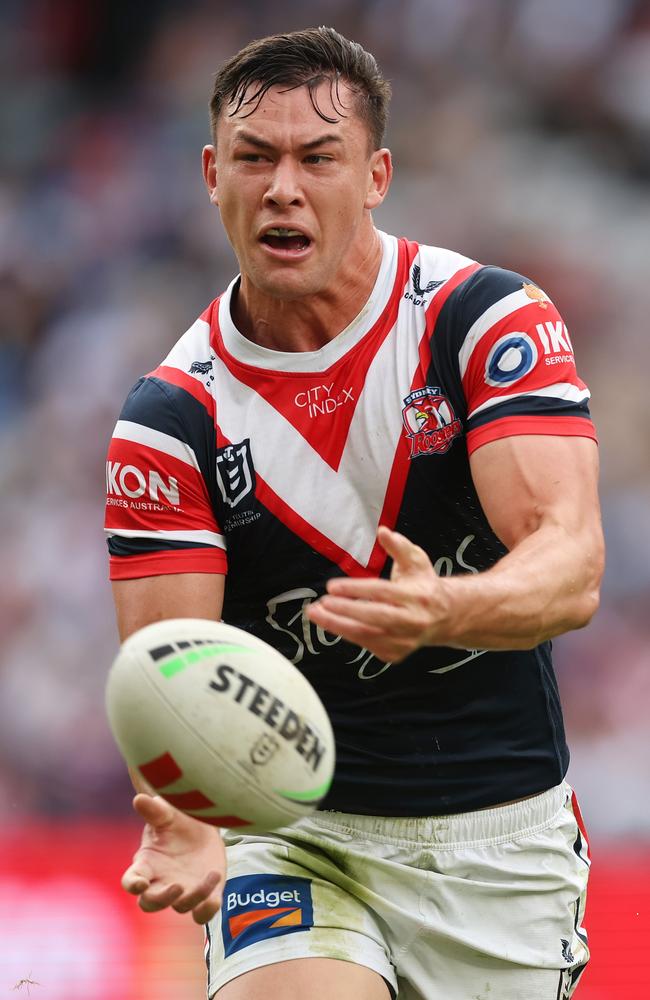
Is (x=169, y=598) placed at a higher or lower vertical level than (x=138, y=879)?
higher

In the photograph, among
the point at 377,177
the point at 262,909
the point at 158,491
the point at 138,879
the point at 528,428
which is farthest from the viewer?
the point at 377,177

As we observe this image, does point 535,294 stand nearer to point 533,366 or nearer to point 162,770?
point 533,366

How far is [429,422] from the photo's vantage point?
3617mm

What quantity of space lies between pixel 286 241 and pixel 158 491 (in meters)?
0.73

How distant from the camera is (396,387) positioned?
3.68 metres

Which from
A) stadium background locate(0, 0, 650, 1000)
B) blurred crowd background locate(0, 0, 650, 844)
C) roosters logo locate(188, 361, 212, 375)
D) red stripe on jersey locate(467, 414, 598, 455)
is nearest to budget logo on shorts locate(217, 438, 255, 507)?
roosters logo locate(188, 361, 212, 375)

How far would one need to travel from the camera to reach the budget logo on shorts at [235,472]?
12.1ft

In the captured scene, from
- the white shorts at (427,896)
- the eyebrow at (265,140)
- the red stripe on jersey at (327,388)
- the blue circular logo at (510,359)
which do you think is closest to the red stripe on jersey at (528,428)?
the blue circular logo at (510,359)

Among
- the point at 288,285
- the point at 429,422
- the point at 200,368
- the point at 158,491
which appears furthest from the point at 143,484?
the point at 429,422

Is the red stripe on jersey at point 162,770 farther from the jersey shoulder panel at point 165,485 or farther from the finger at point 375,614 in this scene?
the jersey shoulder panel at point 165,485

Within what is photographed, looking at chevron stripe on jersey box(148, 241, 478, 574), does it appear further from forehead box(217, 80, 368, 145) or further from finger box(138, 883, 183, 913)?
finger box(138, 883, 183, 913)

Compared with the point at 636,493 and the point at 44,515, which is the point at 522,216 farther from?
the point at 44,515

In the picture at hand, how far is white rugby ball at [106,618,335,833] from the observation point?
→ 9.30 ft

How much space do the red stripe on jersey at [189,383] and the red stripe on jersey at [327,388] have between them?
0.10 meters
